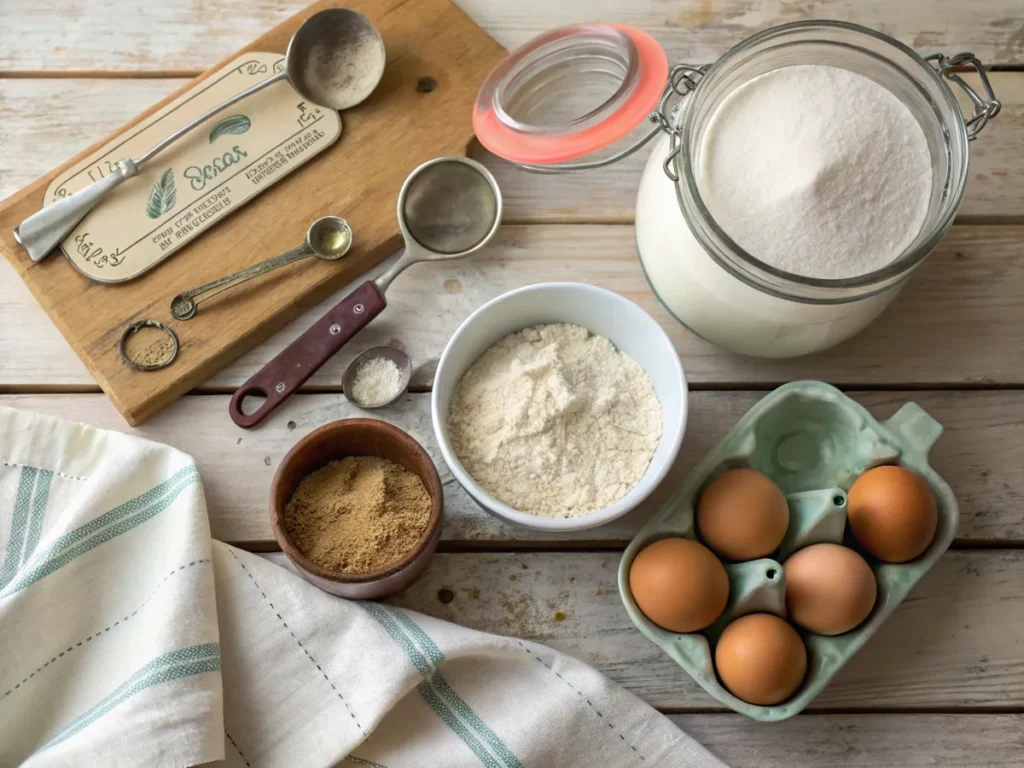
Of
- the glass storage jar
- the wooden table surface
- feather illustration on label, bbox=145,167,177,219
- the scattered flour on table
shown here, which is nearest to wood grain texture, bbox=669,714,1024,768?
the wooden table surface

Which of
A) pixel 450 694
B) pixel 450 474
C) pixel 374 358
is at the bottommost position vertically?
pixel 450 694

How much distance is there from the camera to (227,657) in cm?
92

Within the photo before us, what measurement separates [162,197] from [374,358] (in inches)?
12.3

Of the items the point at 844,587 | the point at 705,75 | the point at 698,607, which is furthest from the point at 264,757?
the point at 705,75

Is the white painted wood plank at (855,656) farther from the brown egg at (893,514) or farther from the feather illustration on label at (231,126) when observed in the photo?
the feather illustration on label at (231,126)

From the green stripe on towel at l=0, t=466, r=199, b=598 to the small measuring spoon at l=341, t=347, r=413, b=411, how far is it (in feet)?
0.60

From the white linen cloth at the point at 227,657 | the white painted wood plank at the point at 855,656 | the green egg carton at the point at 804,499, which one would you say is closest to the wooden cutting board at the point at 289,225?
the white linen cloth at the point at 227,657

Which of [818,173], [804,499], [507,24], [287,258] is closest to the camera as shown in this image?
[818,173]

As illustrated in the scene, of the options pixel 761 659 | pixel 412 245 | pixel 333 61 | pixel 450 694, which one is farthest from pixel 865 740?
pixel 333 61

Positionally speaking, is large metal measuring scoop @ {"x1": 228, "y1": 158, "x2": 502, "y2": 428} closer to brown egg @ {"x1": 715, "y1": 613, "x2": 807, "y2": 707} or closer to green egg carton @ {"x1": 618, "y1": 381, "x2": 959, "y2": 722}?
green egg carton @ {"x1": 618, "y1": 381, "x2": 959, "y2": 722}

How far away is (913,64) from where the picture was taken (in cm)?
87

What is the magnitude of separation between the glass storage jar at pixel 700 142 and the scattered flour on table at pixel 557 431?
0.41 feet

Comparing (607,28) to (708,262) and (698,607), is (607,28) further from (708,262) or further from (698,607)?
(698,607)

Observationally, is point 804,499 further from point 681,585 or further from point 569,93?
point 569,93
